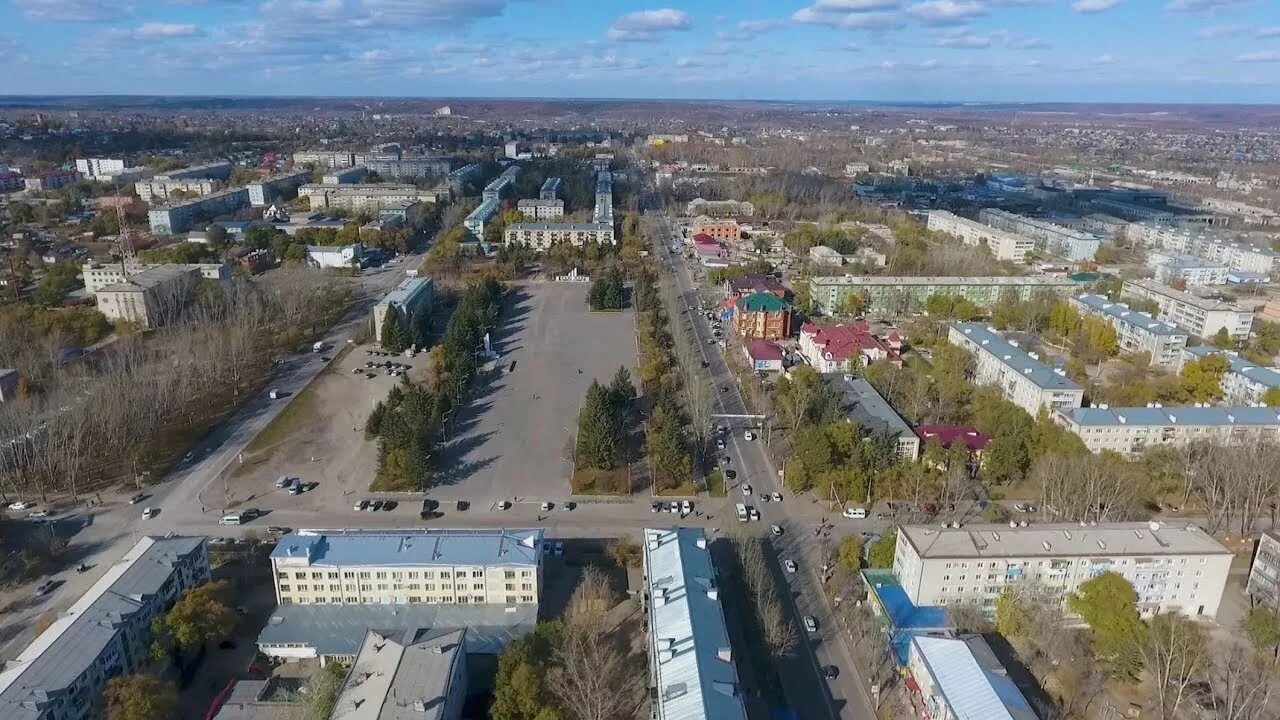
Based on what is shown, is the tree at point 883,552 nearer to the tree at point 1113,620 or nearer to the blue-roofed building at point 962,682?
the blue-roofed building at point 962,682

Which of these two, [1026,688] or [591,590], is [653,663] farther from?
[1026,688]

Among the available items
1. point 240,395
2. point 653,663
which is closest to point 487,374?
point 240,395

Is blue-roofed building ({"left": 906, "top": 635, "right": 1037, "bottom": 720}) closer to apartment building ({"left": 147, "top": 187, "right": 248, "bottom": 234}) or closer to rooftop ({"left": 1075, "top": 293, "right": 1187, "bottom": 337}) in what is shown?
rooftop ({"left": 1075, "top": 293, "right": 1187, "bottom": 337})

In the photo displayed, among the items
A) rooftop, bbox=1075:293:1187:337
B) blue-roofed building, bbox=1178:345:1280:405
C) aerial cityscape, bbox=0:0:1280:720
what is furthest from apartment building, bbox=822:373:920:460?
rooftop, bbox=1075:293:1187:337

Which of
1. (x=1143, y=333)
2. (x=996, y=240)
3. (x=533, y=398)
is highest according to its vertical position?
(x=996, y=240)

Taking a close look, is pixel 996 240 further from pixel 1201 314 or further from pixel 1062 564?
pixel 1062 564

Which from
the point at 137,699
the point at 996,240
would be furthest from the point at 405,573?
the point at 996,240

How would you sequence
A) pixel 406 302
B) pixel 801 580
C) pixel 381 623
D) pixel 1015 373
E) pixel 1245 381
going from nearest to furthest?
pixel 381 623 → pixel 801 580 → pixel 1015 373 → pixel 1245 381 → pixel 406 302
